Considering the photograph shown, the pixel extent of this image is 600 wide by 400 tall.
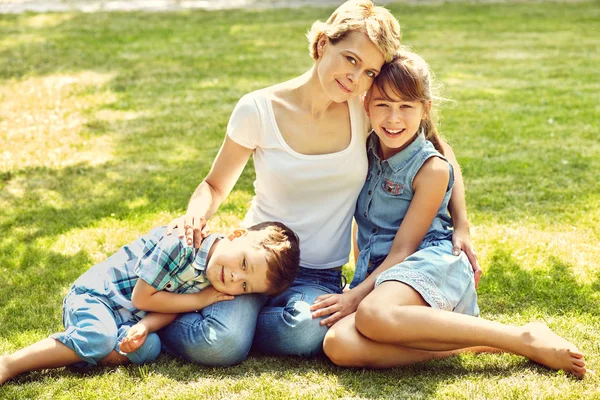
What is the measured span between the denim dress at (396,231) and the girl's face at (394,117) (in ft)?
0.23

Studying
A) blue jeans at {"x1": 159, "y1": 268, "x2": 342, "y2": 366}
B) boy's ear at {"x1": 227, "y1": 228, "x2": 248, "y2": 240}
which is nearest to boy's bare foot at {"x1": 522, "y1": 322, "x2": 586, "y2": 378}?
blue jeans at {"x1": 159, "y1": 268, "x2": 342, "y2": 366}

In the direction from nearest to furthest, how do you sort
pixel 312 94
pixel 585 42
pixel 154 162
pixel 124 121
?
pixel 312 94 < pixel 154 162 < pixel 124 121 < pixel 585 42

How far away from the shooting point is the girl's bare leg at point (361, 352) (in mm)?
2982

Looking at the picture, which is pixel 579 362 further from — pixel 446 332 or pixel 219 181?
pixel 219 181

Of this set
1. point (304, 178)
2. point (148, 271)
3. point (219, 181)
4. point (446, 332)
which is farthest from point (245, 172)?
point (446, 332)

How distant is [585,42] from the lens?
1003cm

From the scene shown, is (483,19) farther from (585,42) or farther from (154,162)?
(154,162)

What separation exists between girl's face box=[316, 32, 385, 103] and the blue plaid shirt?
788mm

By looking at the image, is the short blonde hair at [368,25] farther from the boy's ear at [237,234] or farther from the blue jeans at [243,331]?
the blue jeans at [243,331]

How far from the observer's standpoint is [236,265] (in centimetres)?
311

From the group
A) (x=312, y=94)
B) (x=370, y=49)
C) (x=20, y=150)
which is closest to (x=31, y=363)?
(x=312, y=94)

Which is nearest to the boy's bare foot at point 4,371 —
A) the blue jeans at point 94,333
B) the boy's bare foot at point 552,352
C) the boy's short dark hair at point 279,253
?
the blue jeans at point 94,333

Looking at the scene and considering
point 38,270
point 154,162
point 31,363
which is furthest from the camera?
point 154,162

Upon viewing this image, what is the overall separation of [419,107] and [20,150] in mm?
3820
